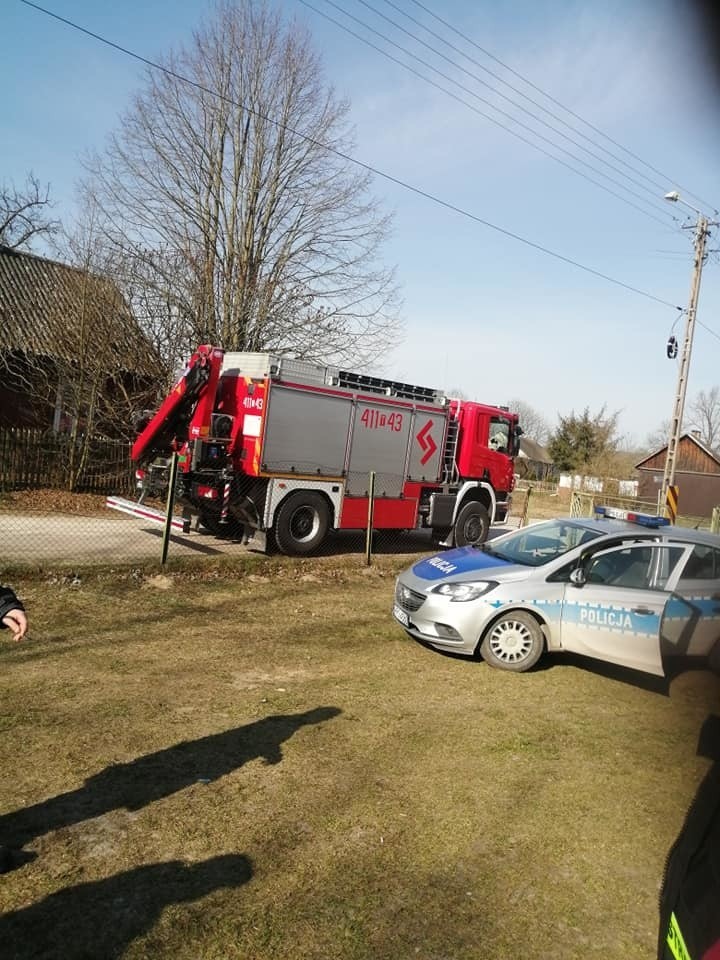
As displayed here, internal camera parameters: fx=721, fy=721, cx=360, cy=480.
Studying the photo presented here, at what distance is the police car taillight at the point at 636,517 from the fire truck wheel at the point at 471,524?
5.91m

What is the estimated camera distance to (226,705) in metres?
5.24

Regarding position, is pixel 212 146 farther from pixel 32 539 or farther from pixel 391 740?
pixel 391 740

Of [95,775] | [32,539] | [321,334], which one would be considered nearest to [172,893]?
[95,775]

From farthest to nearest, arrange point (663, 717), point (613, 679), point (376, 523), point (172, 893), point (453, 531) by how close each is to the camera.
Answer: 1. point (453, 531)
2. point (376, 523)
3. point (613, 679)
4. point (663, 717)
5. point (172, 893)

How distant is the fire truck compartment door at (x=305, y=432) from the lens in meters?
10.8

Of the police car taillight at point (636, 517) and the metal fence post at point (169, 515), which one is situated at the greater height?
the police car taillight at point (636, 517)

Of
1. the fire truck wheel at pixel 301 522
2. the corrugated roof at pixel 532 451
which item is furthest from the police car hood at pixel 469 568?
the corrugated roof at pixel 532 451

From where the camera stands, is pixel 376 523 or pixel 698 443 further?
pixel 698 443

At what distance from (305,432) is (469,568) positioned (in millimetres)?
4870

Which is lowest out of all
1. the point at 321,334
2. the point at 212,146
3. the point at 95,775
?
the point at 95,775

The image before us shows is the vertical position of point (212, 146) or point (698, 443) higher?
point (212, 146)

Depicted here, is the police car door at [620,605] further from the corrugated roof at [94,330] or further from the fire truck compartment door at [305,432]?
the corrugated roof at [94,330]

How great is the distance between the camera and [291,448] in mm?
11031

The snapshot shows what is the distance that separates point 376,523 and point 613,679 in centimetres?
633
